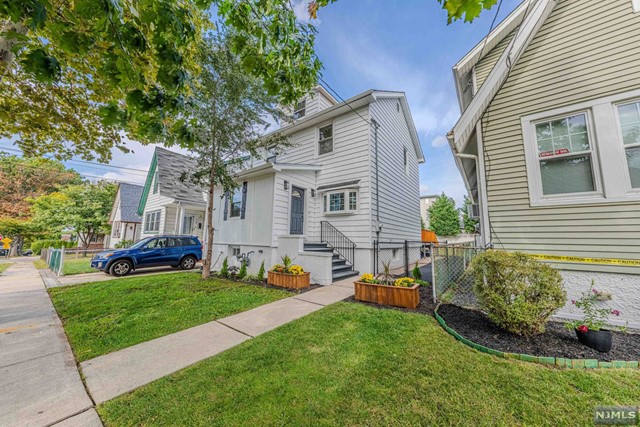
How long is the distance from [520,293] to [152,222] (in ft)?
62.9

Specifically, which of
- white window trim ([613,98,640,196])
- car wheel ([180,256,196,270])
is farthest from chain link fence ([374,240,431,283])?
car wheel ([180,256,196,270])

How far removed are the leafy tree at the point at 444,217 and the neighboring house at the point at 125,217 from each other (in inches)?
1208

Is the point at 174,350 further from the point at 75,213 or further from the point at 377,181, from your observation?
the point at 75,213

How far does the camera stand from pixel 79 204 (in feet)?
60.0

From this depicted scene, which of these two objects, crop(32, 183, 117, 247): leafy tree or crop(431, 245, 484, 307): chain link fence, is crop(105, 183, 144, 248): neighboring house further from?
crop(431, 245, 484, 307): chain link fence

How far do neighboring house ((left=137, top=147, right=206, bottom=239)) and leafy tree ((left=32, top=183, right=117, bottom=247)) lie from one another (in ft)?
16.5

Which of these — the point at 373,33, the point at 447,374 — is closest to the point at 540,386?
the point at 447,374

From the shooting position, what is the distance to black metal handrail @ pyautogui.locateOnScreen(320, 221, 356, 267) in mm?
8648

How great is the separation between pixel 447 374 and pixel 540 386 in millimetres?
843

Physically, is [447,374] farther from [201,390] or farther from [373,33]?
[373,33]

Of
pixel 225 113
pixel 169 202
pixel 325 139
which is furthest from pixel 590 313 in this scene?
pixel 169 202

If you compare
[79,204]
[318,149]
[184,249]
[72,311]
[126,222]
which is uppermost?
[318,149]

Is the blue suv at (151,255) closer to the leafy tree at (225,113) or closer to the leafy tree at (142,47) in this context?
the leafy tree at (225,113)

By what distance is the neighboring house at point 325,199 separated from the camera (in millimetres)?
8055
